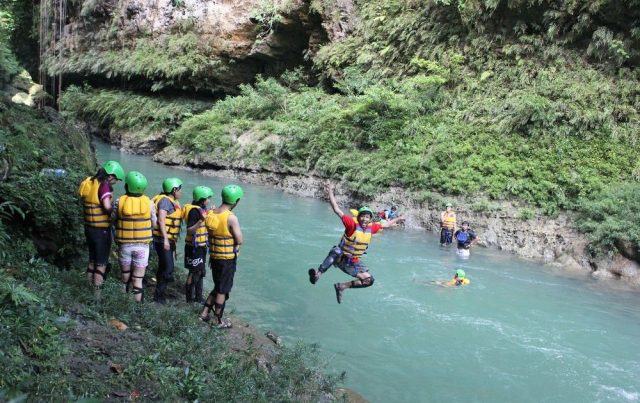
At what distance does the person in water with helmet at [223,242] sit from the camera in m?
6.00

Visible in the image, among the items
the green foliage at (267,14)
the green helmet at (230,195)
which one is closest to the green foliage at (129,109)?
the green foliage at (267,14)

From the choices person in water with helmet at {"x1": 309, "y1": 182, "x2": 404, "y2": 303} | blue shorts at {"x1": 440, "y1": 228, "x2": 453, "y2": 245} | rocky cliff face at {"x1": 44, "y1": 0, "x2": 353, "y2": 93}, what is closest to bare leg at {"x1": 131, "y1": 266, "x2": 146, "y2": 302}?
person in water with helmet at {"x1": 309, "y1": 182, "x2": 404, "y2": 303}

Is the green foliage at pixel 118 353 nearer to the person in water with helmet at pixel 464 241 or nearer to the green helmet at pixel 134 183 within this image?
the green helmet at pixel 134 183

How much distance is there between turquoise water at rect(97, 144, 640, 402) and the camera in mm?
6793

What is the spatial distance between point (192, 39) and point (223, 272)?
28163 mm

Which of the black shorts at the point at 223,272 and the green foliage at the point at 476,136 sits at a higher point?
the green foliage at the point at 476,136

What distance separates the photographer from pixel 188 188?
20.2 m

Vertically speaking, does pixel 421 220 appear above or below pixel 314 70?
below

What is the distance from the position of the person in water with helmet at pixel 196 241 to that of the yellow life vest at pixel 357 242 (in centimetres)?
200

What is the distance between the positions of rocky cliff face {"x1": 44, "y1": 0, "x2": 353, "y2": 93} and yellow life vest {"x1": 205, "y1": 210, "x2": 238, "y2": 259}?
21.3m

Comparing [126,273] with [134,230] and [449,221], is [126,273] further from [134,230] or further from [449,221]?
[449,221]

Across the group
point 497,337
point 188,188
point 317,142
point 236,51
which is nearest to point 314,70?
point 236,51

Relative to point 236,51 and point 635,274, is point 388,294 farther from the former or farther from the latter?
point 236,51

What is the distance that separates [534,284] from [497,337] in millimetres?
3581
